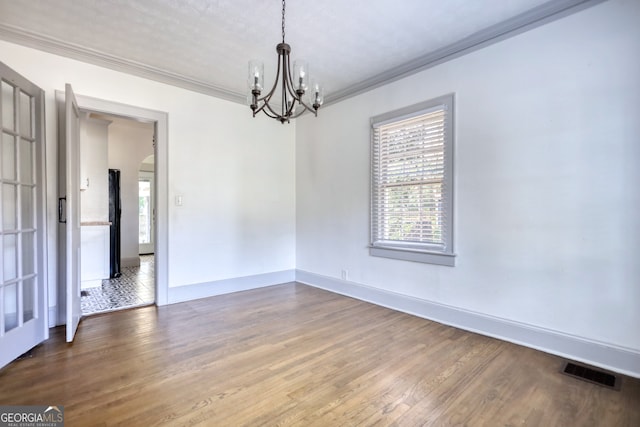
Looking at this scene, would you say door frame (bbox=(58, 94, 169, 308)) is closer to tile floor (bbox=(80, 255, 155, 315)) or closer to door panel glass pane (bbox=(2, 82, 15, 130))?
tile floor (bbox=(80, 255, 155, 315))

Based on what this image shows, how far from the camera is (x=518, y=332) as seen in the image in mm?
2598

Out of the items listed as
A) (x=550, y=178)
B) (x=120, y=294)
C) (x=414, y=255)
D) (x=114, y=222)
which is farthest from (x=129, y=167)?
(x=550, y=178)

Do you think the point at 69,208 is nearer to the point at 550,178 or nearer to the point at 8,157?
the point at 8,157

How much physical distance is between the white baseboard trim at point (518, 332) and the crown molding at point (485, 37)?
251 cm

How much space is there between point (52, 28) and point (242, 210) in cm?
264

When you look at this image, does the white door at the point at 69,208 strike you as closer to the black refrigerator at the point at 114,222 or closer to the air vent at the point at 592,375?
the black refrigerator at the point at 114,222

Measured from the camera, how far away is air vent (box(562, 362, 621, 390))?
2.00m

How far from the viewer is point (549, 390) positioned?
6.36 feet

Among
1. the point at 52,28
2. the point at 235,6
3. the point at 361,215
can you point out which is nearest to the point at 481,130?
the point at 361,215

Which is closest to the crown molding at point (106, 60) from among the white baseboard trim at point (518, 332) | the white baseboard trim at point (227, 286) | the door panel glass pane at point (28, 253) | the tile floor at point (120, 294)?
the door panel glass pane at point (28, 253)

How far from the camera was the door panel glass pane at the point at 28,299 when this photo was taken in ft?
8.24

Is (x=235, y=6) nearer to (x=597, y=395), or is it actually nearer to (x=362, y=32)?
(x=362, y=32)

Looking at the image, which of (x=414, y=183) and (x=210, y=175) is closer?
(x=414, y=183)

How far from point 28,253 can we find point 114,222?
3389 millimetres
